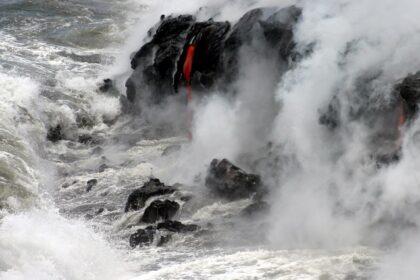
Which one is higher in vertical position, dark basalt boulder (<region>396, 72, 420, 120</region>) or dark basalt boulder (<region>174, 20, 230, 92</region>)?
dark basalt boulder (<region>174, 20, 230, 92</region>)

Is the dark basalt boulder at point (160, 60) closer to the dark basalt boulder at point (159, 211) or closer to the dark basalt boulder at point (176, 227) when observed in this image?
the dark basalt boulder at point (159, 211)

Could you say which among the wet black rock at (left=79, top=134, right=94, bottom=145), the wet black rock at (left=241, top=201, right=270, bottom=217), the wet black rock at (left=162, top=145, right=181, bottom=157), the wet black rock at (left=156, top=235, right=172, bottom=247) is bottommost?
the wet black rock at (left=156, top=235, right=172, bottom=247)

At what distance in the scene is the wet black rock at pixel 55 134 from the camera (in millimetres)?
18880

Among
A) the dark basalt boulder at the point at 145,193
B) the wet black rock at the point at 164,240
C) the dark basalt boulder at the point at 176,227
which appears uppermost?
the dark basalt boulder at the point at 145,193

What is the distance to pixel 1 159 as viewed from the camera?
15172mm

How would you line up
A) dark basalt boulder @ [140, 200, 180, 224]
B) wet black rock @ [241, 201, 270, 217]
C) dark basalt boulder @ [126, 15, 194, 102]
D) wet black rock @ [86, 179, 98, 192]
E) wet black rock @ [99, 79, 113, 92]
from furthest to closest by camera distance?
wet black rock @ [99, 79, 113, 92]
dark basalt boulder @ [126, 15, 194, 102]
wet black rock @ [86, 179, 98, 192]
dark basalt boulder @ [140, 200, 180, 224]
wet black rock @ [241, 201, 270, 217]

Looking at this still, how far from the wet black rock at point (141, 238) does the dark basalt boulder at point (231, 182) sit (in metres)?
2.18

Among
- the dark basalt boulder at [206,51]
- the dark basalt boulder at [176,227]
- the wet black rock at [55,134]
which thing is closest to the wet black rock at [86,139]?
the wet black rock at [55,134]

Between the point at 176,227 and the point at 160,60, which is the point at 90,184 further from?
the point at 160,60

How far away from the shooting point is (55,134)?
19.1 meters

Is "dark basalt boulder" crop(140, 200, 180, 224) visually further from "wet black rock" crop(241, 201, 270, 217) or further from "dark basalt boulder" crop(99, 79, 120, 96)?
"dark basalt boulder" crop(99, 79, 120, 96)

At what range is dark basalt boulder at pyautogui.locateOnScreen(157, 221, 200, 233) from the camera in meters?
12.4

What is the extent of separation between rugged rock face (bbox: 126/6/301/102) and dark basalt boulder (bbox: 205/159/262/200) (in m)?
3.19

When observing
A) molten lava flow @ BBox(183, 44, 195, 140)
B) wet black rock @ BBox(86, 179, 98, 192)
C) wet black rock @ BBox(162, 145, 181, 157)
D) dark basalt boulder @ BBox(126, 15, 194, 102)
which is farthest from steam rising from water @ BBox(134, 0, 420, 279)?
dark basalt boulder @ BBox(126, 15, 194, 102)
